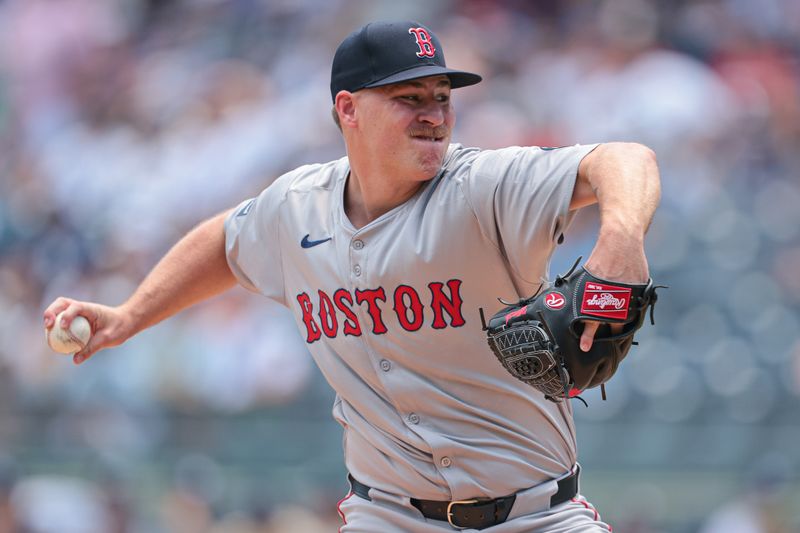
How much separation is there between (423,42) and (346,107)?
28 centimetres

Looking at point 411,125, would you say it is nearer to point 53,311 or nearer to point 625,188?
point 625,188

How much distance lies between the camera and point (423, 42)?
2.93 m

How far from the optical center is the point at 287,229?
318cm

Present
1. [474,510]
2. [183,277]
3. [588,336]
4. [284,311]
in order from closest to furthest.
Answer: [588,336], [474,510], [183,277], [284,311]

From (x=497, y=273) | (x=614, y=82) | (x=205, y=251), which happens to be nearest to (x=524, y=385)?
(x=497, y=273)

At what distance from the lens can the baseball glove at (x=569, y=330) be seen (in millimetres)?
2197

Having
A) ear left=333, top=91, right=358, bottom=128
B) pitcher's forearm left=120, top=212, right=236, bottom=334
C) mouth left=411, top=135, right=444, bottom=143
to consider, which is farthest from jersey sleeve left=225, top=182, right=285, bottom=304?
mouth left=411, top=135, right=444, bottom=143

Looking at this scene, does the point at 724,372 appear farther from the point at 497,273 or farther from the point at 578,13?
the point at 497,273

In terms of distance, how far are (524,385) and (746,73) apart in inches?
195

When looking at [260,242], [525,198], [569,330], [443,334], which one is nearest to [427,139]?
[525,198]

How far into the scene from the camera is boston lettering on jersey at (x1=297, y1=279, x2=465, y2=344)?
282cm

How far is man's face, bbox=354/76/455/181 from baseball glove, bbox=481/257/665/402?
2.01 feet

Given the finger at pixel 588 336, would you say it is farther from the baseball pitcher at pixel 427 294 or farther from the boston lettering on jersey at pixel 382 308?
the boston lettering on jersey at pixel 382 308

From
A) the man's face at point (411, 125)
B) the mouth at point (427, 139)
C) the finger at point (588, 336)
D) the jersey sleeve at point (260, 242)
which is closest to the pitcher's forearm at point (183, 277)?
the jersey sleeve at point (260, 242)
